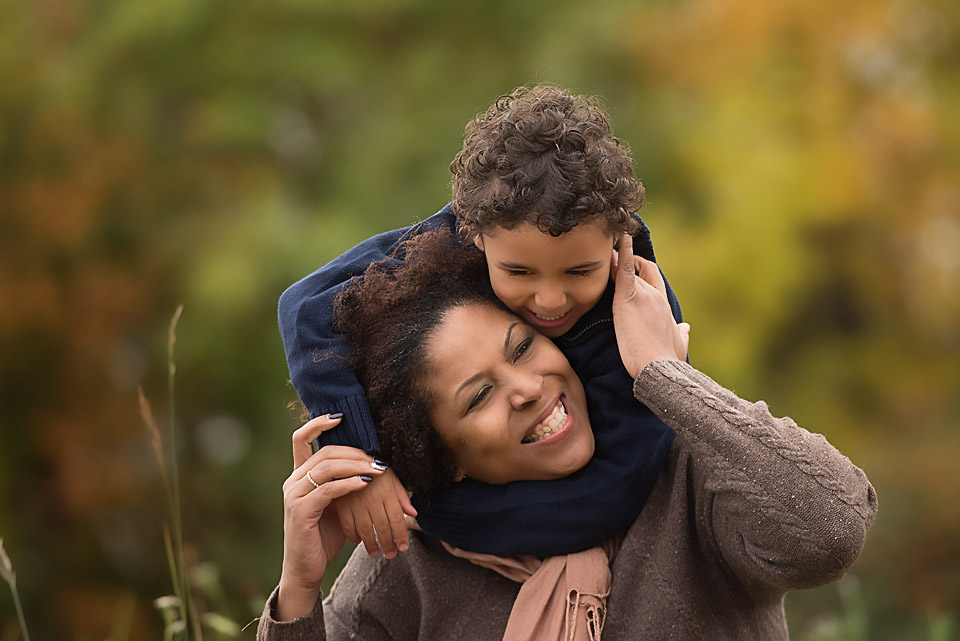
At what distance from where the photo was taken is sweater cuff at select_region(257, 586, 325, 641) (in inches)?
95.9

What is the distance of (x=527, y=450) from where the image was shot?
7.63 feet

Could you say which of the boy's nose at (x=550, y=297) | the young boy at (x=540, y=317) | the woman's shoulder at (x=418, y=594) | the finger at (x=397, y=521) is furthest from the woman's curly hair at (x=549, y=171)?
the woman's shoulder at (x=418, y=594)

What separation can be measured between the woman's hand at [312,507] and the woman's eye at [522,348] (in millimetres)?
344

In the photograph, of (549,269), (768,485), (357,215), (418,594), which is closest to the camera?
(768,485)

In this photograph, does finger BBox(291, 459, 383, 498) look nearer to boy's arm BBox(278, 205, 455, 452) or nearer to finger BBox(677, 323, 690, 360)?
boy's arm BBox(278, 205, 455, 452)

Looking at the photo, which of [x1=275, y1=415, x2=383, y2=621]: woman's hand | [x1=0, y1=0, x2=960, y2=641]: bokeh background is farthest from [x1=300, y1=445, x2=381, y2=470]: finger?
[x1=0, y1=0, x2=960, y2=641]: bokeh background

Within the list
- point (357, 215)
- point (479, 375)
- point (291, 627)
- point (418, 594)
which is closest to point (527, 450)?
point (479, 375)

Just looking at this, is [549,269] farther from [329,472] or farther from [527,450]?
[329,472]

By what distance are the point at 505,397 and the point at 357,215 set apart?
4.38 metres

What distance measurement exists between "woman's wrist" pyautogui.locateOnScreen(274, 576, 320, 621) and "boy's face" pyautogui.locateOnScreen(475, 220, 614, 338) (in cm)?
72

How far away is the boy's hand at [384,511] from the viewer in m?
2.33

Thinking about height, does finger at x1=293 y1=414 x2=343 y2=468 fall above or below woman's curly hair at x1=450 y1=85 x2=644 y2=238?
below

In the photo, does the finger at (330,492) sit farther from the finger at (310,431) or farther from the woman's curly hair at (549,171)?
the woman's curly hair at (549,171)

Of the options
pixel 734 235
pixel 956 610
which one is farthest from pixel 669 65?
Answer: pixel 956 610
